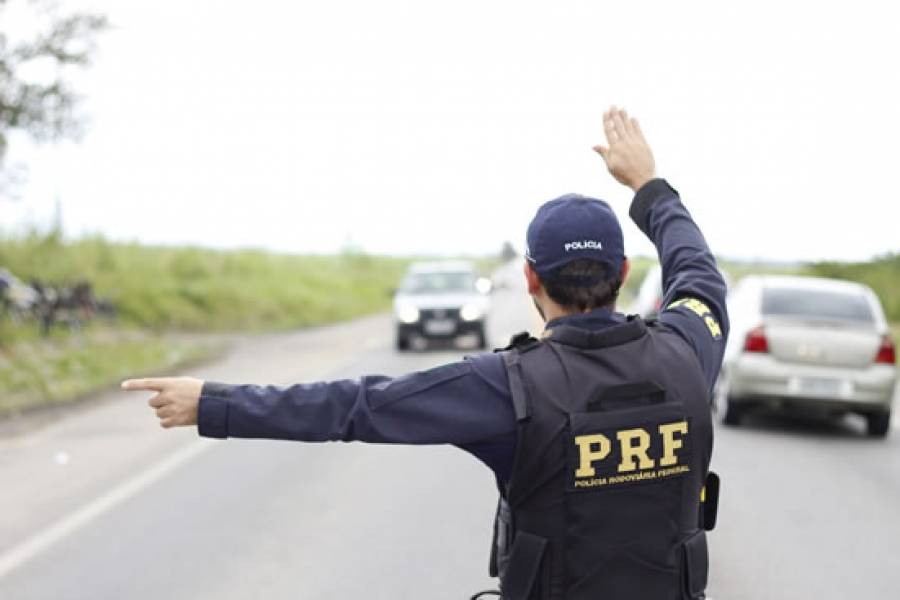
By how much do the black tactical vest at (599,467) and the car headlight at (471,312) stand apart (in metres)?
20.9

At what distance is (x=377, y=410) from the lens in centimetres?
258

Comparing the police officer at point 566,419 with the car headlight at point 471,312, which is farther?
the car headlight at point 471,312

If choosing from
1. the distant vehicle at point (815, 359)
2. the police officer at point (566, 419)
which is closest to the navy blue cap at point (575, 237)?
the police officer at point (566, 419)

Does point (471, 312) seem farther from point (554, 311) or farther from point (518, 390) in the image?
point (518, 390)

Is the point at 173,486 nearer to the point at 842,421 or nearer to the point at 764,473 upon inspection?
the point at 764,473

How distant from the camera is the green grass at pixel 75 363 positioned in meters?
16.1

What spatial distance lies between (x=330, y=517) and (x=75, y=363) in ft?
40.6

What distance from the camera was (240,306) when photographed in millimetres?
36656

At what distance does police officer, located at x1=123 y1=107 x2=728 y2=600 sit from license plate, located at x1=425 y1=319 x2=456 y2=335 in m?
20.7

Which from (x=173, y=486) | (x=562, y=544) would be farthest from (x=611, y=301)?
(x=173, y=486)

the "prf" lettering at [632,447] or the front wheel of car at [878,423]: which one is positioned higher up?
the "prf" lettering at [632,447]

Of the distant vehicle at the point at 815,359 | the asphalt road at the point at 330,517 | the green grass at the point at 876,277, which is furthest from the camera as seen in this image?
the green grass at the point at 876,277

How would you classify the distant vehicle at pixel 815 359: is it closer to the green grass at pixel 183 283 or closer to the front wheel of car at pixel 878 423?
the front wheel of car at pixel 878 423

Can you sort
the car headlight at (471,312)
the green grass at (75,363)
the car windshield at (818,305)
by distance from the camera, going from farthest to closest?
the car headlight at (471,312) → the green grass at (75,363) → the car windshield at (818,305)
